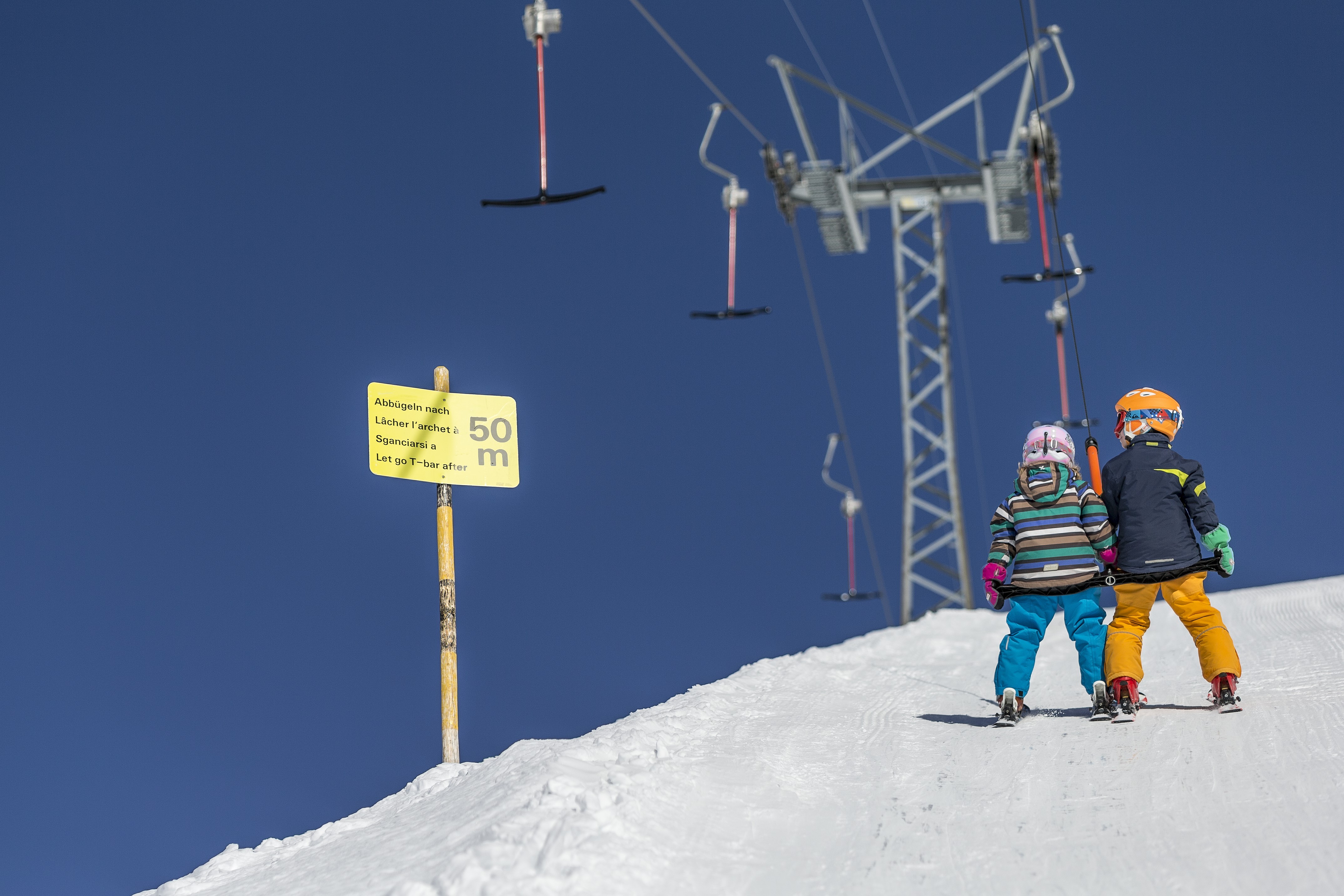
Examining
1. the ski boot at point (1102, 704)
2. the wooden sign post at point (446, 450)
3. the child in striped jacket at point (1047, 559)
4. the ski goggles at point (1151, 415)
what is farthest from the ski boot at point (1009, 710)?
the wooden sign post at point (446, 450)

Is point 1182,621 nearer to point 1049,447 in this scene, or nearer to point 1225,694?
point 1225,694

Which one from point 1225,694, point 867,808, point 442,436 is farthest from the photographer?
point 442,436

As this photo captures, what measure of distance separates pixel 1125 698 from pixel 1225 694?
460 millimetres

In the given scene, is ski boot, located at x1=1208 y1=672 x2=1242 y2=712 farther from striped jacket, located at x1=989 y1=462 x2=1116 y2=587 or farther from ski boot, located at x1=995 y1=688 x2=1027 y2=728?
ski boot, located at x1=995 y1=688 x2=1027 y2=728

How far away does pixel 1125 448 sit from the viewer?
6.18 m

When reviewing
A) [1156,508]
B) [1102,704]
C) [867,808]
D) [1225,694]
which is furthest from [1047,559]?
[867,808]

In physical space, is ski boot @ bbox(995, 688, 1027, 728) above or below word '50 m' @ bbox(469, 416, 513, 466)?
below

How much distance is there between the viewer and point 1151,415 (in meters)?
6.10

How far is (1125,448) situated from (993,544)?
0.90 meters

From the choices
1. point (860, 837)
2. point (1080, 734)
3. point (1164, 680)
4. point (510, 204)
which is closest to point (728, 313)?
point (510, 204)

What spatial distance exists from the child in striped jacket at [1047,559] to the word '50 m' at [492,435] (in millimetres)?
2766

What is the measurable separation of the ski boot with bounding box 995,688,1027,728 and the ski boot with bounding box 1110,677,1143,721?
45 centimetres

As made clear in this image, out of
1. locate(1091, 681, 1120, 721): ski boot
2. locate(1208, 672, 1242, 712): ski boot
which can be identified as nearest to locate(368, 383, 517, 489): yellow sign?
locate(1091, 681, 1120, 721): ski boot

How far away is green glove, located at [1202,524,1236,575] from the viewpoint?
5.65 metres
